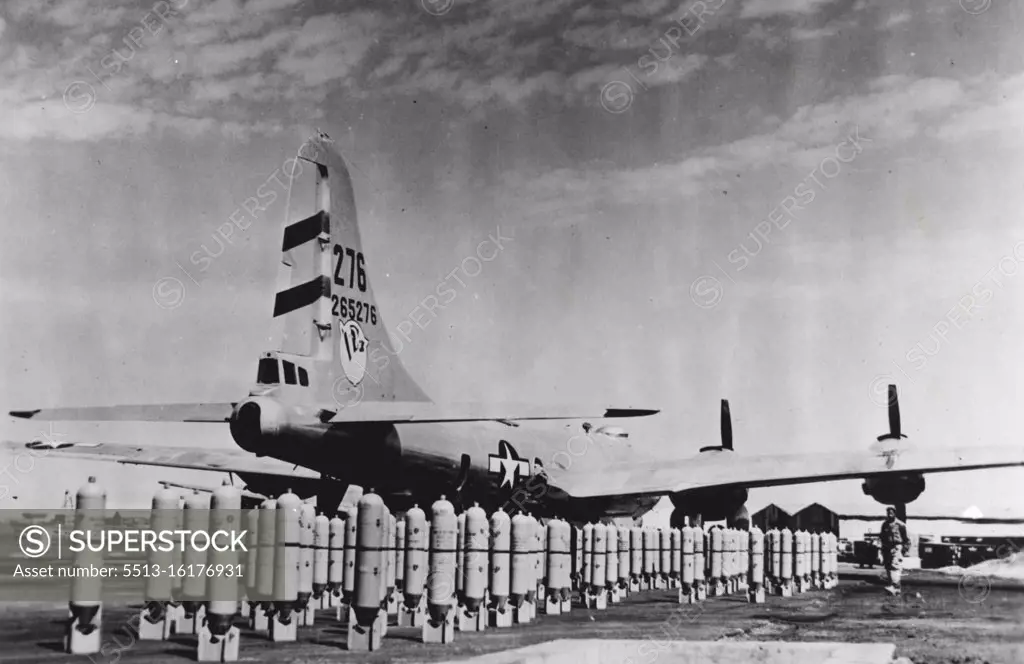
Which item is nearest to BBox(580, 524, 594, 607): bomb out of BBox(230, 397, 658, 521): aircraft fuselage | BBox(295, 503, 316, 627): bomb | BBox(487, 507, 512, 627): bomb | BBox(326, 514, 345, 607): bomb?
BBox(230, 397, 658, 521): aircraft fuselage

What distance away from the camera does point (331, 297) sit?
16.9 m

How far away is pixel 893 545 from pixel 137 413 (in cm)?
1591

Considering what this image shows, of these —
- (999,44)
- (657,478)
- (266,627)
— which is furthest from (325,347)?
(999,44)

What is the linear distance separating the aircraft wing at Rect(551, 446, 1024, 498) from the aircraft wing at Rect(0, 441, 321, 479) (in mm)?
6621

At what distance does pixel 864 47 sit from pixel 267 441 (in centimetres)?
1082

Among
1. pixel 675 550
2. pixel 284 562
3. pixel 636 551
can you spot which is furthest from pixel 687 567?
pixel 284 562

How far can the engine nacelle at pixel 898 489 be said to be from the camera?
23.3 m

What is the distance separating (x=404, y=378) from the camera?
1897cm

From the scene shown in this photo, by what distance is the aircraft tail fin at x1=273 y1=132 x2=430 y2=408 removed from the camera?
1608cm

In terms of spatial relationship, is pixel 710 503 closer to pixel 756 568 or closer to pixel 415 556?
pixel 756 568

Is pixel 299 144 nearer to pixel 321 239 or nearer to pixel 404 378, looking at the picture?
pixel 321 239

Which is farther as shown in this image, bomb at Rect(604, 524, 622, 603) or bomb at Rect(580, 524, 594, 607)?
bomb at Rect(604, 524, 622, 603)

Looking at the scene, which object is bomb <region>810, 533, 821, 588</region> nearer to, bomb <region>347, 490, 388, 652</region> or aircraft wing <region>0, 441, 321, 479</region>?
aircraft wing <region>0, 441, 321, 479</region>

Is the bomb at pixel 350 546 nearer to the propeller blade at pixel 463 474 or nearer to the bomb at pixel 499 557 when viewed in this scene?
the bomb at pixel 499 557
